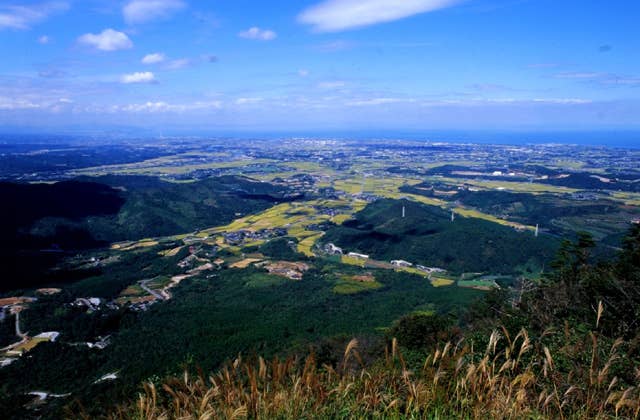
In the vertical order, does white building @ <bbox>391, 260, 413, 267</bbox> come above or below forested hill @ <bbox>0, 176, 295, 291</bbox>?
below

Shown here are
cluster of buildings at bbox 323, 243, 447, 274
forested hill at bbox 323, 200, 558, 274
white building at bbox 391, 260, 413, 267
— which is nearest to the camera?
cluster of buildings at bbox 323, 243, 447, 274

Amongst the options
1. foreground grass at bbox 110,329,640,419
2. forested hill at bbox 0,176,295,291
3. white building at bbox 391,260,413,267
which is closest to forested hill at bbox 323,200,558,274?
white building at bbox 391,260,413,267

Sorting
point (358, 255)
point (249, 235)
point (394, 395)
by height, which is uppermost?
point (394, 395)

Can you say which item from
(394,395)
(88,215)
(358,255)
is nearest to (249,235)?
(358,255)

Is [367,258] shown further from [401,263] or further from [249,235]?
[249,235]

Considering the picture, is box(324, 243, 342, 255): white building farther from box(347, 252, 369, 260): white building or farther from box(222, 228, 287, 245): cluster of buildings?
box(222, 228, 287, 245): cluster of buildings

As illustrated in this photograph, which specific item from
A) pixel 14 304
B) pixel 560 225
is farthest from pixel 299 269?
pixel 560 225

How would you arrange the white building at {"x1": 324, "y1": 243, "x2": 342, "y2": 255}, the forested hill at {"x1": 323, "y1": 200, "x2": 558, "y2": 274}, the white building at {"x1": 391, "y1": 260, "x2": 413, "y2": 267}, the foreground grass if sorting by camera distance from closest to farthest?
1. the foreground grass
2. the forested hill at {"x1": 323, "y1": 200, "x2": 558, "y2": 274}
3. the white building at {"x1": 391, "y1": 260, "x2": 413, "y2": 267}
4. the white building at {"x1": 324, "y1": 243, "x2": 342, "y2": 255}

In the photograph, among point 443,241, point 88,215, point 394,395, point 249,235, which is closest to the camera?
point 394,395

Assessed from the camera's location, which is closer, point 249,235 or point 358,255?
point 358,255

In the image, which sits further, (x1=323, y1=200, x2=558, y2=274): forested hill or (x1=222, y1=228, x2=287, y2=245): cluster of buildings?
(x1=222, y1=228, x2=287, y2=245): cluster of buildings

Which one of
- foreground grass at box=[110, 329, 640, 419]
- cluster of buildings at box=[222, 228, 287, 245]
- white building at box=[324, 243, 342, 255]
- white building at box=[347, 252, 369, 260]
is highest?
foreground grass at box=[110, 329, 640, 419]
